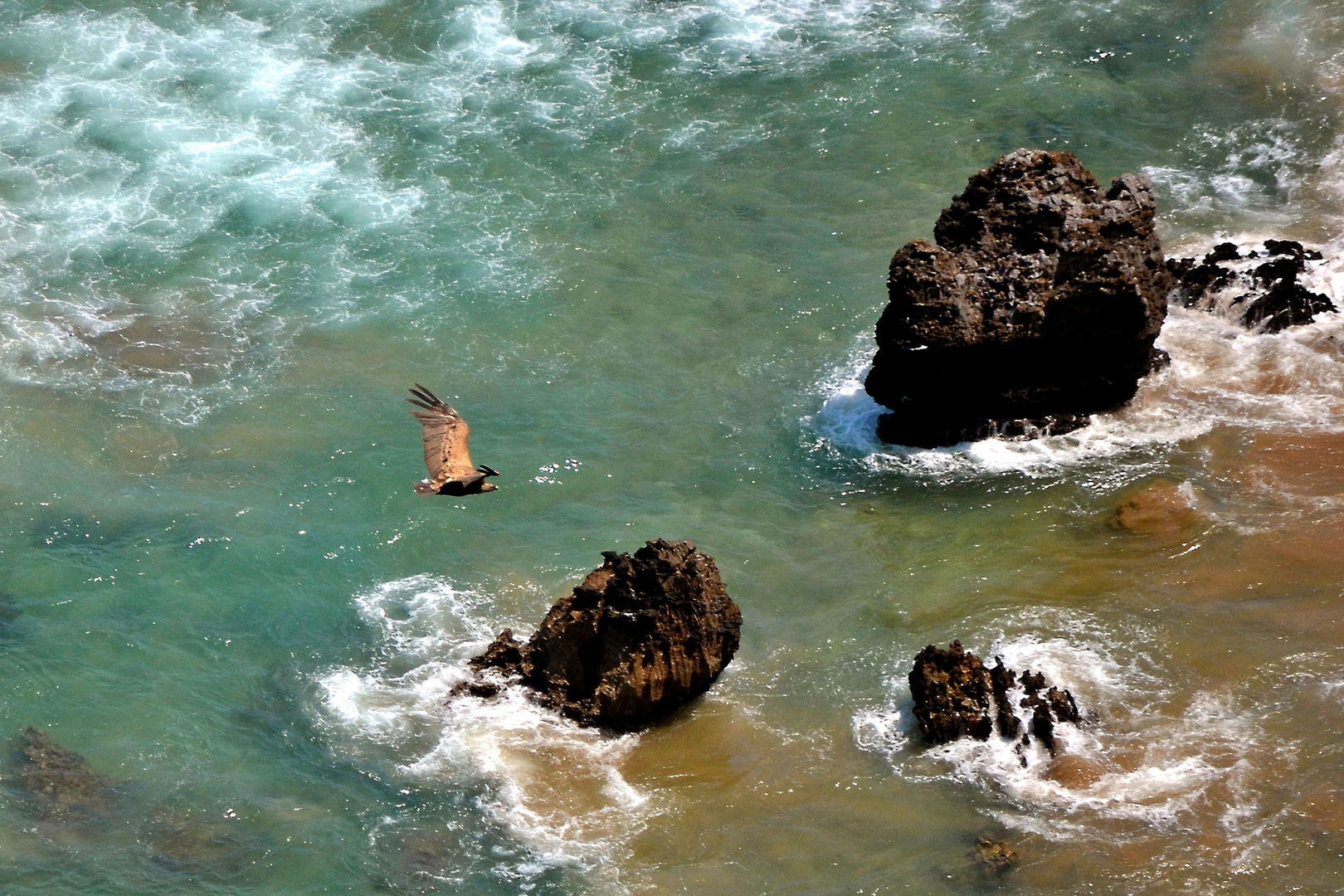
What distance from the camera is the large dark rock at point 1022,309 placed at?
18.2 m

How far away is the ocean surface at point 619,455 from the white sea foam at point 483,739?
0.05m

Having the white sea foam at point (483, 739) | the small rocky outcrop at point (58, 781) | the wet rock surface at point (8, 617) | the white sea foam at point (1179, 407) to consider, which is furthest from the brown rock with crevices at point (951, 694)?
the wet rock surface at point (8, 617)

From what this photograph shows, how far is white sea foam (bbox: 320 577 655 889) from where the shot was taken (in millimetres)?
14125

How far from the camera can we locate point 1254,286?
67.1 feet

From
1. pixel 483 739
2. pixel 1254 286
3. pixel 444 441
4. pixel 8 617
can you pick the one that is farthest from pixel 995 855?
pixel 8 617

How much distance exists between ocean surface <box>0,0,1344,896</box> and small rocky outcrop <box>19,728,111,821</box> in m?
0.18

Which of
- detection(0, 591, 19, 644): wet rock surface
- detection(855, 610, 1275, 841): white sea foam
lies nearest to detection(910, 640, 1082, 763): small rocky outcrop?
detection(855, 610, 1275, 841): white sea foam

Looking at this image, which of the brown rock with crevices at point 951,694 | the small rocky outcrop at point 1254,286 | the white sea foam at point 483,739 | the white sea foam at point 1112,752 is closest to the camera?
the white sea foam at point 1112,752

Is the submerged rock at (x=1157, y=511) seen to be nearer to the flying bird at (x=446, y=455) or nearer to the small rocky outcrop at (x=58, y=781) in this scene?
the flying bird at (x=446, y=455)

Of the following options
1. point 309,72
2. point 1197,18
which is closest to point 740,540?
point 309,72

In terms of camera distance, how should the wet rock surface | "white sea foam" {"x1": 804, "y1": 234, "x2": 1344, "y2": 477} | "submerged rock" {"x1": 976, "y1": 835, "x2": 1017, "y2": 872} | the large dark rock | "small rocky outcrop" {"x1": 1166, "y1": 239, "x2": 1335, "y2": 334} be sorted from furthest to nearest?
"small rocky outcrop" {"x1": 1166, "y1": 239, "x2": 1335, "y2": 334} → "white sea foam" {"x1": 804, "y1": 234, "x2": 1344, "y2": 477} → the large dark rock → the wet rock surface → "submerged rock" {"x1": 976, "y1": 835, "x2": 1017, "y2": 872}

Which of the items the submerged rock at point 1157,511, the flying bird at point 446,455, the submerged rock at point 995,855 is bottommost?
the submerged rock at point 995,855

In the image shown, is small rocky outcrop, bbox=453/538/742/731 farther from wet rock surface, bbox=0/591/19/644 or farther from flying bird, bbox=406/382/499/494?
wet rock surface, bbox=0/591/19/644

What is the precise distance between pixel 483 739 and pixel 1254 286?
11.7 metres
